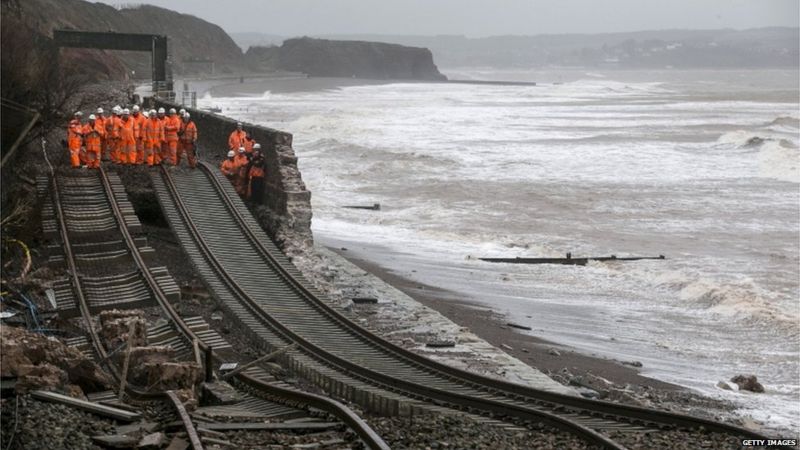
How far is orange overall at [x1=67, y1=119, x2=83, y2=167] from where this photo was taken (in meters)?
23.3

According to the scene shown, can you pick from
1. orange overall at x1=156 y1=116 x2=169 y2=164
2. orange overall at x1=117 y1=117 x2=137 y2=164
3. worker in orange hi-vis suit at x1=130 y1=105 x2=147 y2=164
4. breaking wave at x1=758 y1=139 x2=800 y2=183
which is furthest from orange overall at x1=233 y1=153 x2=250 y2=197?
breaking wave at x1=758 y1=139 x2=800 y2=183

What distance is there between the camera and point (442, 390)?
43.2 ft

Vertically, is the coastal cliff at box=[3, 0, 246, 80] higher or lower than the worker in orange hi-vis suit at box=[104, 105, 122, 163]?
higher

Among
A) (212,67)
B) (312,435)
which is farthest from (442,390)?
(212,67)

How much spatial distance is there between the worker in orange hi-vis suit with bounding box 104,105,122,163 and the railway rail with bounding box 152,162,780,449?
1.27 metres

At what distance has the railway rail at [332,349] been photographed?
11914 millimetres

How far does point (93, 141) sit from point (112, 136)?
0.68 metres

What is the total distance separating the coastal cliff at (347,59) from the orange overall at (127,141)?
157739 millimetres

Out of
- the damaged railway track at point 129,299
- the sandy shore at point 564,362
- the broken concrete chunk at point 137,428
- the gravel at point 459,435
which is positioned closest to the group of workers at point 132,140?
the damaged railway track at point 129,299

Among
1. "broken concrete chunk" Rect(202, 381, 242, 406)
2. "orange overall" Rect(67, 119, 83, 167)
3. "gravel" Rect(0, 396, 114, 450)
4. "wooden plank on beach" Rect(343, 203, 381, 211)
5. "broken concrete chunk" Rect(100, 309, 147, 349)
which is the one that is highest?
"orange overall" Rect(67, 119, 83, 167)

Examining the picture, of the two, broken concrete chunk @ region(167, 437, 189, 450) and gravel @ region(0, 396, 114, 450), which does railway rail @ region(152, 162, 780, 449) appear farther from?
gravel @ region(0, 396, 114, 450)

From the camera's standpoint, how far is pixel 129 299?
17.0 metres

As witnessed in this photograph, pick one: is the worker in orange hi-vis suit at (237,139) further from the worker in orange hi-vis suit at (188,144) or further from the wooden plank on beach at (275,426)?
the wooden plank on beach at (275,426)

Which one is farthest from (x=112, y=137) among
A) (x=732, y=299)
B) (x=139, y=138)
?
(x=732, y=299)
